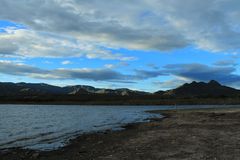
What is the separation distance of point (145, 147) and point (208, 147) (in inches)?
148

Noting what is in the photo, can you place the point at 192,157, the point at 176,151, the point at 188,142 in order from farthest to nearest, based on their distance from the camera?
the point at 188,142, the point at 176,151, the point at 192,157

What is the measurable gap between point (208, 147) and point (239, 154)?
2915 millimetres

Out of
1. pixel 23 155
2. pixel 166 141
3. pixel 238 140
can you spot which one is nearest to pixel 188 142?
pixel 166 141

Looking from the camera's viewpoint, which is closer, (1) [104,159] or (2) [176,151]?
(1) [104,159]

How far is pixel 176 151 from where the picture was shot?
63.1ft

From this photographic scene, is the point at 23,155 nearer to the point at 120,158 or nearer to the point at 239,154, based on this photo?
the point at 120,158

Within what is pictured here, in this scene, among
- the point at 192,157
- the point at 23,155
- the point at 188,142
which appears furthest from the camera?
the point at 188,142

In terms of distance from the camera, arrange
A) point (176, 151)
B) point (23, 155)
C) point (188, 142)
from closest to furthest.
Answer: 1. point (176, 151)
2. point (23, 155)
3. point (188, 142)

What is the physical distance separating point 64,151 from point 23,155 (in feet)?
8.60

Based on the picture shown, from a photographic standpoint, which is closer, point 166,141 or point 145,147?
point 145,147

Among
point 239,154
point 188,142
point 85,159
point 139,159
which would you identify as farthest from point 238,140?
point 85,159

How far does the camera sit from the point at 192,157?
17078 mm

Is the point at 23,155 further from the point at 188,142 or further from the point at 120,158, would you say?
the point at 188,142

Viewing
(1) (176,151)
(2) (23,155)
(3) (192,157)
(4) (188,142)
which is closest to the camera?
(3) (192,157)
